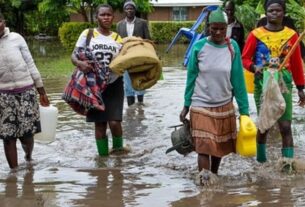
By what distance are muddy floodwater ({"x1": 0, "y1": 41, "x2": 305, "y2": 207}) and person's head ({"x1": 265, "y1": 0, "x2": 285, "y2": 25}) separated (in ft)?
4.52

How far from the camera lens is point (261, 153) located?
6777mm

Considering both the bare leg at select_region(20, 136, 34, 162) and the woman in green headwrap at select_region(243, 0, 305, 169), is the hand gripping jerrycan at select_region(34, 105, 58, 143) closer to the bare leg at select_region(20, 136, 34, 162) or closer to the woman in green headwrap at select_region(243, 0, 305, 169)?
the bare leg at select_region(20, 136, 34, 162)

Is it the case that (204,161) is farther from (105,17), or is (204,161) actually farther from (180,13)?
(180,13)

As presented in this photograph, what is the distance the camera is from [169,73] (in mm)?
16828

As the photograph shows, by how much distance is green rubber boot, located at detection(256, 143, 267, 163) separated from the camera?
22.1 feet

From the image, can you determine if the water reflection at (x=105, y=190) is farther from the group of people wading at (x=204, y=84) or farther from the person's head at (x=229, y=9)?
the person's head at (x=229, y=9)

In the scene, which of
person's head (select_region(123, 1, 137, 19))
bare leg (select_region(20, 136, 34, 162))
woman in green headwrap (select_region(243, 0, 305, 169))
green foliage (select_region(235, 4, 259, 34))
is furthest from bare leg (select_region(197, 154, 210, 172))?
green foliage (select_region(235, 4, 259, 34))

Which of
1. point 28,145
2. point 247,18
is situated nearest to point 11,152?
point 28,145

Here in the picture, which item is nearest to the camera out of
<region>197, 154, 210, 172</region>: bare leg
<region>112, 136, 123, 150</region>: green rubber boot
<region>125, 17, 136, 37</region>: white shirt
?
<region>197, 154, 210, 172</region>: bare leg

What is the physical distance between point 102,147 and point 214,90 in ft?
6.36

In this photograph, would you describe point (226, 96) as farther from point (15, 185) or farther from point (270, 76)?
point (15, 185)

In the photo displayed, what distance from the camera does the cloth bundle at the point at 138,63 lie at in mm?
6781

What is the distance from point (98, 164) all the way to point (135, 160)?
42 centimetres

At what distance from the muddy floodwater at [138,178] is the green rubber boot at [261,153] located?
0.29 ft
